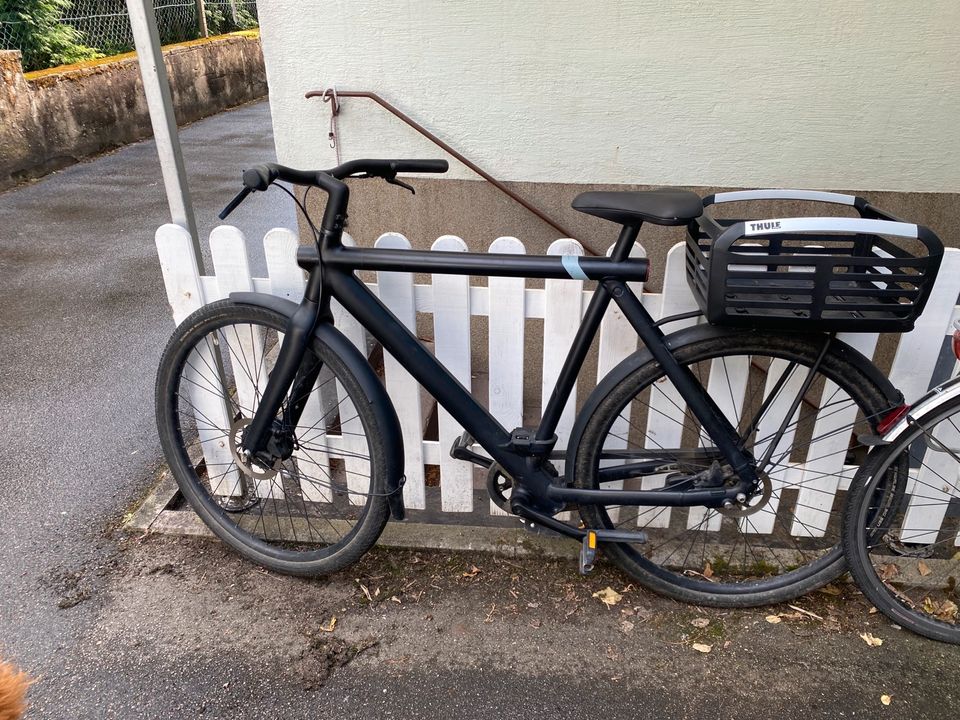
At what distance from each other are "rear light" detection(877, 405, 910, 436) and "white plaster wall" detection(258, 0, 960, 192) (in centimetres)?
209

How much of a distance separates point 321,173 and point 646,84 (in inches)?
88.5

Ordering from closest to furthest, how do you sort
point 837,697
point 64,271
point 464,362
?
point 837,697 < point 464,362 < point 64,271

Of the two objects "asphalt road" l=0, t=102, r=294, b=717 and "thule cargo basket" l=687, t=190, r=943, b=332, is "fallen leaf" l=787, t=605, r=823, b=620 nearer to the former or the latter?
"thule cargo basket" l=687, t=190, r=943, b=332

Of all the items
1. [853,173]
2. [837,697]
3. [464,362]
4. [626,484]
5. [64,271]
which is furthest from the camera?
[64,271]

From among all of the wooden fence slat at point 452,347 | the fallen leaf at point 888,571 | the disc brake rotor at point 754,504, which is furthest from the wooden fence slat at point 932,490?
the wooden fence slat at point 452,347

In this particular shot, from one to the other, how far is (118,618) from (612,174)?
3181mm

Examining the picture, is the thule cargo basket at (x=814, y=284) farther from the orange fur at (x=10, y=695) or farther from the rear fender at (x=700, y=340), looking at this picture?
the orange fur at (x=10, y=695)

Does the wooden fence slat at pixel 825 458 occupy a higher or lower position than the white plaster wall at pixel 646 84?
lower

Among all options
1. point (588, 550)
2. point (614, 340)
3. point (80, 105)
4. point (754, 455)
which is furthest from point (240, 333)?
point (80, 105)

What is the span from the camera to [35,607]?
99.0 inches

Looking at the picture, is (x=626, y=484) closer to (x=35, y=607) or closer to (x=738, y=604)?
(x=738, y=604)

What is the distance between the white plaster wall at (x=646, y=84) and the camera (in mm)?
3529

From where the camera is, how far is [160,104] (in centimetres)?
247

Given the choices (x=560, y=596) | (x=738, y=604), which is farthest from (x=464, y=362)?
(x=738, y=604)
